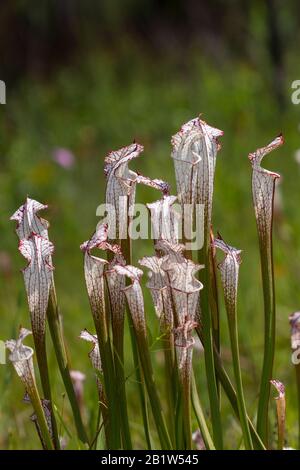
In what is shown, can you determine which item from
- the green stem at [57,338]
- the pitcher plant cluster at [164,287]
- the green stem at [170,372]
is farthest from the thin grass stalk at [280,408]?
the green stem at [57,338]

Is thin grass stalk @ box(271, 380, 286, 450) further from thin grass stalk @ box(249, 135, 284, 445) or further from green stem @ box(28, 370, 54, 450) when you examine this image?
green stem @ box(28, 370, 54, 450)

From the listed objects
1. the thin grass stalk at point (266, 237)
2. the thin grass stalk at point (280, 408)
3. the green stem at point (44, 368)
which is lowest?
the thin grass stalk at point (280, 408)

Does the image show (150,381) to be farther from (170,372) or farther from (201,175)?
(201,175)

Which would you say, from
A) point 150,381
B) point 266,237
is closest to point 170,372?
point 150,381

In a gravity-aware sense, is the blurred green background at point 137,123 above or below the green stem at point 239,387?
above

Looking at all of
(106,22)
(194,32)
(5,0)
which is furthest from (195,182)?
(106,22)

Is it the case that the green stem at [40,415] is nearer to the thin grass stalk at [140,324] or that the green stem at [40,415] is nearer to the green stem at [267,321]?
the thin grass stalk at [140,324]

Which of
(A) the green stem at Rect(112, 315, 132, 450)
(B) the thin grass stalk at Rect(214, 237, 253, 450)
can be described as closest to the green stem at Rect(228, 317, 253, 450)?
(B) the thin grass stalk at Rect(214, 237, 253, 450)

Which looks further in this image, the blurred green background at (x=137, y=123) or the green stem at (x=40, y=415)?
the blurred green background at (x=137, y=123)

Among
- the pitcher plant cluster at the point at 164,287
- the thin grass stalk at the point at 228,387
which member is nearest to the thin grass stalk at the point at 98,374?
the pitcher plant cluster at the point at 164,287
